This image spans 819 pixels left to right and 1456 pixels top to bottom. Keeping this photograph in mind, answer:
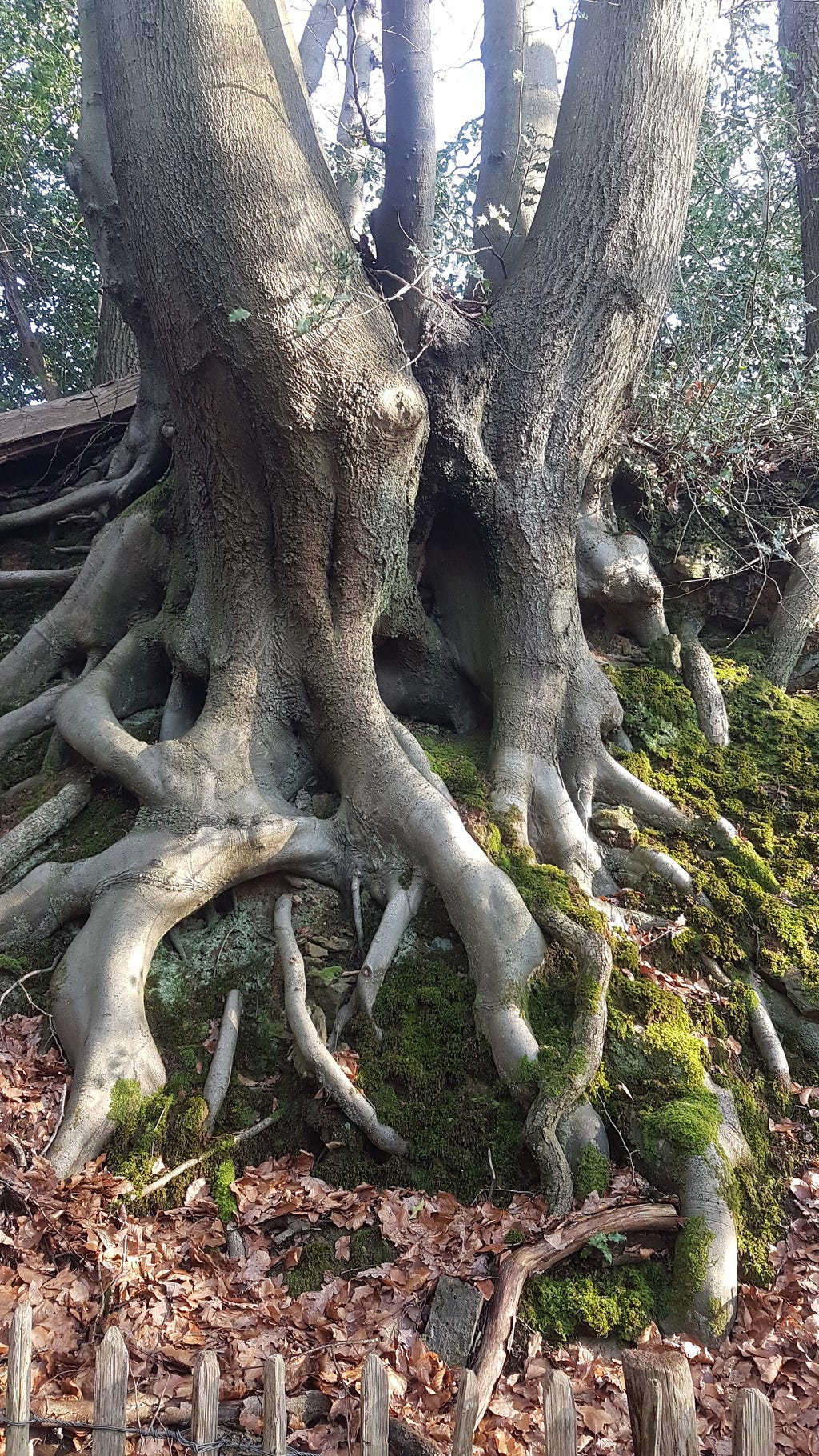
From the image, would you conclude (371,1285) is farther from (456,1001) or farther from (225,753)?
(225,753)

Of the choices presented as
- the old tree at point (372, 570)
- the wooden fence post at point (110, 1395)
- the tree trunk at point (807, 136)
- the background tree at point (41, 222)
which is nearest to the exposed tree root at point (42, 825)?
the old tree at point (372, 570)

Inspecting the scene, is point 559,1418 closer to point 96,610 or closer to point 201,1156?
point 201,1156

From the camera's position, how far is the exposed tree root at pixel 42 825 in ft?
16.3

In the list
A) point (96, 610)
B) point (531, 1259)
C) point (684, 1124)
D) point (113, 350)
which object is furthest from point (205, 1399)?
point (113, 350)

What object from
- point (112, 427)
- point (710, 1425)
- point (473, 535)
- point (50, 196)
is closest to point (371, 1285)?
point (710, 1425)

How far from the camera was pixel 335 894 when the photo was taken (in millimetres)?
4930

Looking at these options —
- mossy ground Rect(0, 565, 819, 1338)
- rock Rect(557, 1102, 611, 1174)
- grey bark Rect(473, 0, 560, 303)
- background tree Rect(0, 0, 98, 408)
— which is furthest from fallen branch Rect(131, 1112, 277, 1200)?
background tree Rect(0, 0, 98, 408)

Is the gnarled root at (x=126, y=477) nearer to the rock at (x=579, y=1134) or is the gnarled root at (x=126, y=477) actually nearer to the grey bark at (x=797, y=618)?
the grey bark at (x=797, y=618)

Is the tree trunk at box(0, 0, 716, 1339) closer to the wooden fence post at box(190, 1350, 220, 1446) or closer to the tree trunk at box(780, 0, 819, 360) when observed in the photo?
the wooden fence post at box(190, 1350, 220, 1446)

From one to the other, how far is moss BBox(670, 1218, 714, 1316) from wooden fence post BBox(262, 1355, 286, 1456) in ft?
6.28

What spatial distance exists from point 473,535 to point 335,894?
2938 mm

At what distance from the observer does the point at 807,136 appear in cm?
876

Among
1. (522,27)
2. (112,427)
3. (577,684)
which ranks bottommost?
(577,684)

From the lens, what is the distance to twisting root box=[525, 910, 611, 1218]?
352cm
